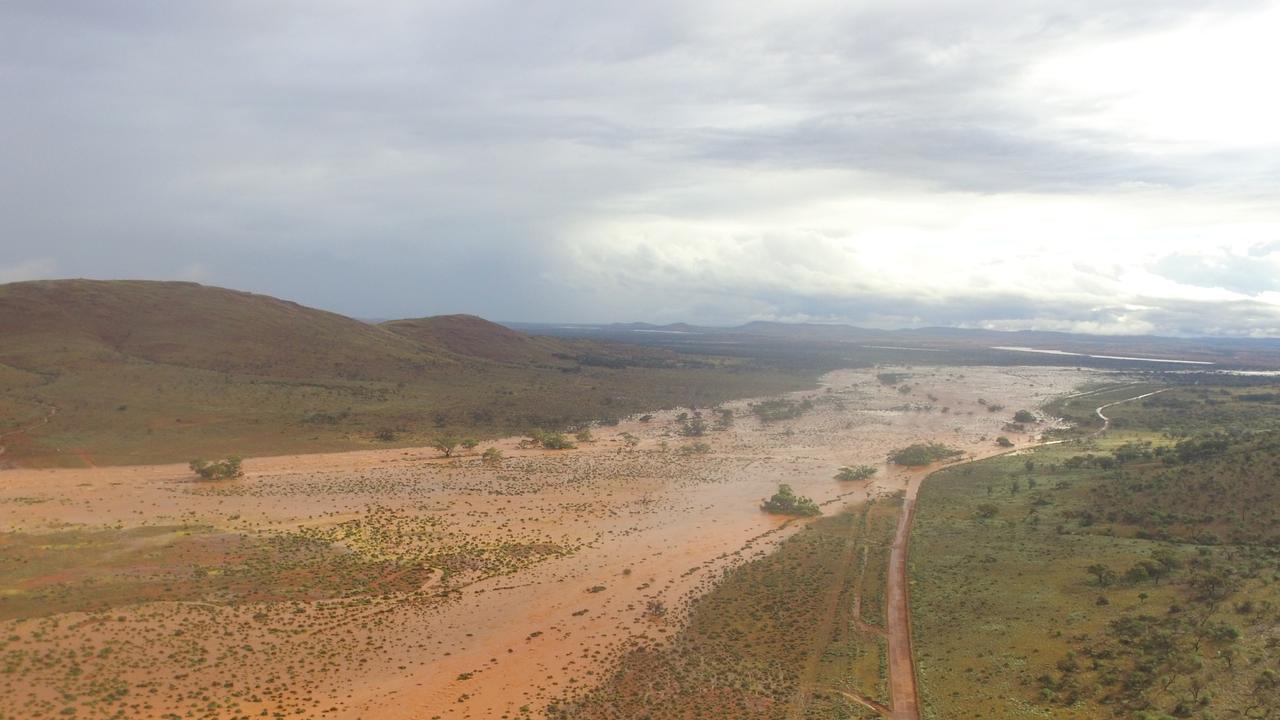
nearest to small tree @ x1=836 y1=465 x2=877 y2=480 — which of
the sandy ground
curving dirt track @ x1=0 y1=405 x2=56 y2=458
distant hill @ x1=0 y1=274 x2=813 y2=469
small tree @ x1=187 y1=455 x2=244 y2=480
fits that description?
the sandy ground

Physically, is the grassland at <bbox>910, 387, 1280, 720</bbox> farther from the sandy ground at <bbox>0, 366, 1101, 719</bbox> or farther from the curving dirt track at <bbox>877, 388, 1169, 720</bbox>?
the sandy ground at <bbox>0, 366, 1101, 719</bbox>

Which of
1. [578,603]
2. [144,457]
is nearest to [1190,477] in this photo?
[578,603]

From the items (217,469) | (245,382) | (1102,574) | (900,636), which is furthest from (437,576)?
(245,382)

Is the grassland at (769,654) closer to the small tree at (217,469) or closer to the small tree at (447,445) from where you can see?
the small tree at (447,445)

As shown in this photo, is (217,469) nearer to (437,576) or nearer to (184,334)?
(437,576)

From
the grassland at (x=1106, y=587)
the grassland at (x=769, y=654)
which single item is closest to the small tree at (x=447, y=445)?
the grassland at (x=769, y=654)

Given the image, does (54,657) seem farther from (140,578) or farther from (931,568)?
(931,568)
